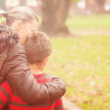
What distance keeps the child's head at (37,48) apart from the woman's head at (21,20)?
1.09ft

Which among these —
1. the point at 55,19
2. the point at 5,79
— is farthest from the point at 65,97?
the point at 55,19

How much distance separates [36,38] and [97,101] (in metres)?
2.41

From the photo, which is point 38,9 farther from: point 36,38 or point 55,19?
point 36,38

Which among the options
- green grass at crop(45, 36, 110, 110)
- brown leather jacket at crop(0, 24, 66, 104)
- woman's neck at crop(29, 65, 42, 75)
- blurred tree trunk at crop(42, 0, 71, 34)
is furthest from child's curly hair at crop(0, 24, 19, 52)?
blurred tree trunk at crop(42, 0, 71, 34)

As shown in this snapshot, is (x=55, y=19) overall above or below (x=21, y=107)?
below

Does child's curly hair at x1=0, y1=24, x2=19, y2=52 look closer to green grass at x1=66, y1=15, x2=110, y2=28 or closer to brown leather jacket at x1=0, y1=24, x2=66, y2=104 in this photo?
→ brown leather jacket at x1=0, y1=24, x2=66, y2=104

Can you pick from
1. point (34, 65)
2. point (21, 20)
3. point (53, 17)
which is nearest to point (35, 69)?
point (34, 65)

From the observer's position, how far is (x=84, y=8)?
5331cm

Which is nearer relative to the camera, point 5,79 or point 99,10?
point 5,79

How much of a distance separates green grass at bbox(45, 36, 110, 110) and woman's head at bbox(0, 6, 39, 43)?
1939 mm

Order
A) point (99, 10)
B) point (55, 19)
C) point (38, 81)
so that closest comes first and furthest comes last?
1. point (38, 81)
2. point (55, 19)
3. point (99, 10)

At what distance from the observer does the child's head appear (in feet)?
5.86

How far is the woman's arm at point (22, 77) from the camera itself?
1634 mm

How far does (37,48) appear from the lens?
1.78 m
